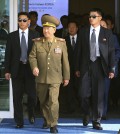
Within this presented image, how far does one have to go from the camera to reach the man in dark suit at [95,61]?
714 centimetres

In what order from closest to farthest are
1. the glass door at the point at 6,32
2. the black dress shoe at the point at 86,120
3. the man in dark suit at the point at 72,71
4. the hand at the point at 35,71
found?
the hand at the point at 35,71
the black dress shoe at the point at 86,120
the glass door at the point at 6,32
the man in dark suit at the point at 72,71

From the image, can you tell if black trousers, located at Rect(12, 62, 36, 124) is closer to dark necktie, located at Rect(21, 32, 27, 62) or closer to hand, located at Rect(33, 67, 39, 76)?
dark necktie, located at Rect(21, 32, 27, 62)

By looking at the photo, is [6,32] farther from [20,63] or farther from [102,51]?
[102,51]

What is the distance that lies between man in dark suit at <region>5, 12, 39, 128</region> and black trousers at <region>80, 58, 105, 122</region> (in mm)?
820

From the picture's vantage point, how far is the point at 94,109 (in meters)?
7.28

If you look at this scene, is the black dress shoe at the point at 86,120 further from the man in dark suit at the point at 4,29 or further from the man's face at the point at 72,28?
the man in dark suit at the point at 4,29

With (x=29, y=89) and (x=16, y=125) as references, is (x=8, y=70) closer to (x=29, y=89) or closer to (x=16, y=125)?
(x=29, y=89)

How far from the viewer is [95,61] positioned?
7.16 metres

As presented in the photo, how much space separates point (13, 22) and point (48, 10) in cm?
473

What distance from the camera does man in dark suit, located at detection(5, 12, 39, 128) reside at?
7223 millimetres

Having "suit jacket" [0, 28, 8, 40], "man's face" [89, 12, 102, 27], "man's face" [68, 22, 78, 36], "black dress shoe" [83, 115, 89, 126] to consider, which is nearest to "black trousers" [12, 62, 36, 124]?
"black dress shoe" [83, 115, 89, 126]

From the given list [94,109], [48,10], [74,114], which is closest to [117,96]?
[74,114]

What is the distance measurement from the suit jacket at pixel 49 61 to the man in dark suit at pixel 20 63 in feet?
1.18

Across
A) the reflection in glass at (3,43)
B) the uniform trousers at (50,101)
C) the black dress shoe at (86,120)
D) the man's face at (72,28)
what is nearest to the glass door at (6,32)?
the reflection in glass at (3,43)
